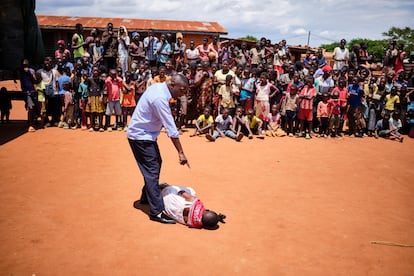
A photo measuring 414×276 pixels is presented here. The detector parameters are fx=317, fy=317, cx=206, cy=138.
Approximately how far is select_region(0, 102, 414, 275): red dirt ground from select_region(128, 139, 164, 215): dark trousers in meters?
0.26

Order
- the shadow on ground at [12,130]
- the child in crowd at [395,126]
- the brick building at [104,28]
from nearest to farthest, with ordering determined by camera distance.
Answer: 1. the shadow on ground at [12,130]
2. the child in crowd at [395,126]
3. the brick building at [104,28]

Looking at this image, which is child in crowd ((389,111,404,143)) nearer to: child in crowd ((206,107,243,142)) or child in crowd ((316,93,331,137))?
child in crowd ((316,93,331,137))

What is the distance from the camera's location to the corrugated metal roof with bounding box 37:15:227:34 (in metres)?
17.2

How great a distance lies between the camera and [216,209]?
4.53m

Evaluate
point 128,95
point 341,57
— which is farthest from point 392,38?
point 128,95

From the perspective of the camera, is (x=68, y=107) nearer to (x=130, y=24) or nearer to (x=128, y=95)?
(x=128, y=95)

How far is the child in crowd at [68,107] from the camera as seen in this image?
909 cm

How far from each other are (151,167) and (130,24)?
16.5 metres

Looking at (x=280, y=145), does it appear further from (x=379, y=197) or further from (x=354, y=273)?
(x=354, y=273)

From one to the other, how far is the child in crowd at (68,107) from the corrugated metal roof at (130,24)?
9203 mm

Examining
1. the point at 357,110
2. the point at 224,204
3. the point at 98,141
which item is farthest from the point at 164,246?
the point at 357,110

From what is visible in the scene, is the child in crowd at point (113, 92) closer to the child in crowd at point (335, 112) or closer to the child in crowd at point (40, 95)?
the child in crowd at point (40, 95)

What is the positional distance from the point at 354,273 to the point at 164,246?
2.01m

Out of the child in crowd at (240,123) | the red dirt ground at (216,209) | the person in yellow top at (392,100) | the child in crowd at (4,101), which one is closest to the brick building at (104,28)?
the child in crowd at (4,101)
